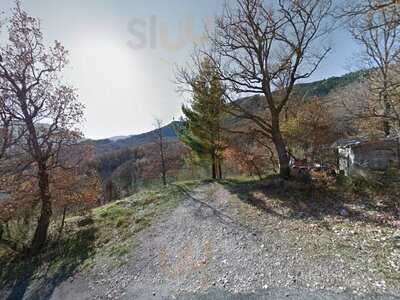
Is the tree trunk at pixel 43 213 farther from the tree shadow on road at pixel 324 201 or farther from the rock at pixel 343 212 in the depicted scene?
the rock at pixel 343 212

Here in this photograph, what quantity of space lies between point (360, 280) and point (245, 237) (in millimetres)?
2877

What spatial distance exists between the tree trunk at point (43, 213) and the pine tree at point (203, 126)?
7.62 meters

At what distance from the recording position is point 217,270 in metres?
5.37

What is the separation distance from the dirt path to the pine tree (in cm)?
639

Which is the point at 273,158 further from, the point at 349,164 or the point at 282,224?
the point at 282,224


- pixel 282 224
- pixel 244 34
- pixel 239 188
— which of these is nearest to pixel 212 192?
pixel 239 188

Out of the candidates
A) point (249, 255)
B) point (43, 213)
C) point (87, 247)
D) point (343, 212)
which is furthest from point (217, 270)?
point (43, 213)

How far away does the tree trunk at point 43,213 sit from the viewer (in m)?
9.51

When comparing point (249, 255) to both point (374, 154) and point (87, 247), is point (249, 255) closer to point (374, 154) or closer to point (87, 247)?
point (87, 247)

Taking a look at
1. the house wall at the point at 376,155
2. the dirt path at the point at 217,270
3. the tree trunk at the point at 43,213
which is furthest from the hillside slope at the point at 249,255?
the house wall at the point at 376,155

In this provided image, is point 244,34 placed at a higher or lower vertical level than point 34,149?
higher

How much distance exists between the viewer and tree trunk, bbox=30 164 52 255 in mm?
9508

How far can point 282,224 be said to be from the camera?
681 cm

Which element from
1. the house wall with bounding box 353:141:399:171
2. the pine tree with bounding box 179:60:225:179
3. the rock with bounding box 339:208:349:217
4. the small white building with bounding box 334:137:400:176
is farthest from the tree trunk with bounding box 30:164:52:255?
the house wall with bounding box 353:141:399:171
